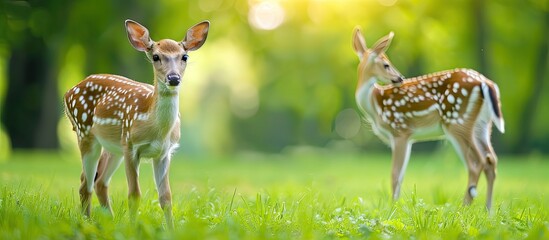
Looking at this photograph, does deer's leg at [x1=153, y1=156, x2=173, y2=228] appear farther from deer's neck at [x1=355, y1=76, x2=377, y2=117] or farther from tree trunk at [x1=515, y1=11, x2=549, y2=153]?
tree trunk at [x1=515, y1=11, x2=549, y2=153]

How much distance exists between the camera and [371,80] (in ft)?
27.3

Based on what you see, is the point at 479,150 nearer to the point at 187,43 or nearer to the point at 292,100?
the point at 187,43

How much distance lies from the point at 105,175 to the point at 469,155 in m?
3.62

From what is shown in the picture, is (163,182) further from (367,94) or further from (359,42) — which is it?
(359,42)

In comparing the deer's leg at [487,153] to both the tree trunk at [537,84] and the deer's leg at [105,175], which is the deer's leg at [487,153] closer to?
the deer's leg at [105,175]

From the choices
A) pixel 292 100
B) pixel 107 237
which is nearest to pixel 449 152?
pixel 107 237

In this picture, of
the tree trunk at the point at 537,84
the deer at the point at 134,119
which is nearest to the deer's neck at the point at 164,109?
the deer at the point at 134,119

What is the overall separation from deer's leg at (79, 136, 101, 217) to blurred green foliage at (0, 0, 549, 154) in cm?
1285

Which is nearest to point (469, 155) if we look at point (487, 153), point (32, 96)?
point (487, 153)

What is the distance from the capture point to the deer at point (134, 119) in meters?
5.52

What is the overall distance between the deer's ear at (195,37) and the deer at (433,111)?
2824 mm

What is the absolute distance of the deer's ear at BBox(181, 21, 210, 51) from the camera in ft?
18.8

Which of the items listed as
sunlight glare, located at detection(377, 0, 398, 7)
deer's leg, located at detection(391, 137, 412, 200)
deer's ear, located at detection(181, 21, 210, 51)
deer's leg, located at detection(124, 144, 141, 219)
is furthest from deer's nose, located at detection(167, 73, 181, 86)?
sunlight glare, located at detection(377, 0, 398, 7)

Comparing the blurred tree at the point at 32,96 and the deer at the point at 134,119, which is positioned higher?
the deer at the point at 134,119
